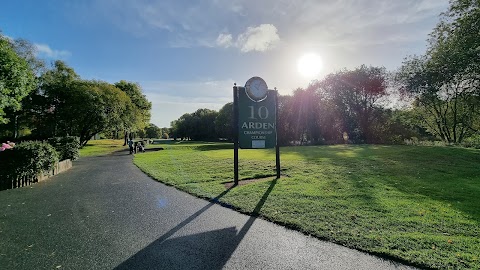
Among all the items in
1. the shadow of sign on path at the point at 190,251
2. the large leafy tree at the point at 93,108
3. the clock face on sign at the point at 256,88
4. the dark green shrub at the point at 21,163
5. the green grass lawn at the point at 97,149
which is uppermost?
the large leafy tree at the point at 93,108

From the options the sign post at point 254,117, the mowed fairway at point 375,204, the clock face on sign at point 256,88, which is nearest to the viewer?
the mowed fairway at point 375,204

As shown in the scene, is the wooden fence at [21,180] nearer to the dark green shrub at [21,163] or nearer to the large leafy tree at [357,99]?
the dark green shrub at [21,163]

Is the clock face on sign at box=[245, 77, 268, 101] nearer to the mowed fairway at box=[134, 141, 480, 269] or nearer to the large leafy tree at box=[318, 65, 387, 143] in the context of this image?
the mowed fairway at box=[134, 141, 480, 269]

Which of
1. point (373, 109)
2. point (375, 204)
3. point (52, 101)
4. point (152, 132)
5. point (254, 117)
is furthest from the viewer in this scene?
point (152, 132)

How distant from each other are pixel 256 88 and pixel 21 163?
27.8 ft

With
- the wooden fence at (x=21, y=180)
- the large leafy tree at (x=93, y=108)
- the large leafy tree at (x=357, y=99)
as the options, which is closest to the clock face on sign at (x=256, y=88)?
the wooden fence at (x=21, y=180)

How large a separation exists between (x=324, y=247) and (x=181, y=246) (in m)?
2.15

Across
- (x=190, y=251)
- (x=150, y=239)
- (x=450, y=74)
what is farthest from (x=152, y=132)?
(x=190, y=251)

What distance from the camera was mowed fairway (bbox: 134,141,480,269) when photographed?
364cm

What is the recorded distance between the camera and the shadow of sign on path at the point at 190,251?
3229mm

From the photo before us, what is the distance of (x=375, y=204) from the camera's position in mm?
5703

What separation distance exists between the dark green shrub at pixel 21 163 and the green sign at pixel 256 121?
24.3ft

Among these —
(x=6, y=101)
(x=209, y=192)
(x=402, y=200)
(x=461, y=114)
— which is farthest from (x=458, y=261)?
(x=461, y=114)

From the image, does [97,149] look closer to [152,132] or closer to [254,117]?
[254,117]
